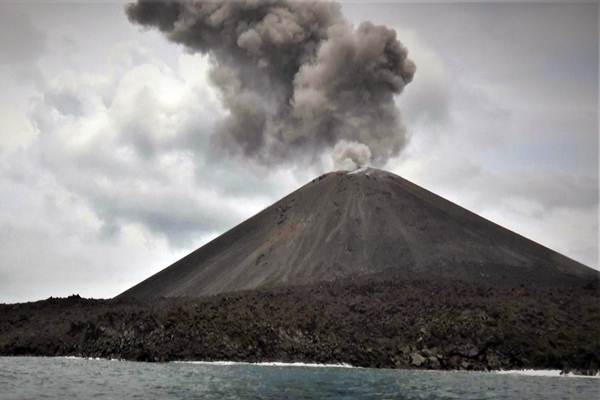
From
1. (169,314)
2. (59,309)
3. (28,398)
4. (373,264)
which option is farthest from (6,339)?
(28,398)

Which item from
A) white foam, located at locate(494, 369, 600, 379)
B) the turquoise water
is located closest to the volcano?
white foam, located at locate(494, 369, 600, 379)

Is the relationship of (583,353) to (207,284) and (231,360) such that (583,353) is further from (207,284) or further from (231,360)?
(207,284)

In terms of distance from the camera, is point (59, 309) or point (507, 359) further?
point (59, 309)

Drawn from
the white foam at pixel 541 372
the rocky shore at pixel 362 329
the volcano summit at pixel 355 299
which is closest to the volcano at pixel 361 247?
the volcano summit at pixel 355 299

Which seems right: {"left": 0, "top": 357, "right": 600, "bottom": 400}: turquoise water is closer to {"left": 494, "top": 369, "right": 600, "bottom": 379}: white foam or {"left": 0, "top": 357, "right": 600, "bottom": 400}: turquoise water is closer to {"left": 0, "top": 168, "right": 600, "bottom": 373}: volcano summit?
{"left": 494, "top": 369, "right": 600, "bottom": 379}: white foam

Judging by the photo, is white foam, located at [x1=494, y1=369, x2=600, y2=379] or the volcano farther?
the volcano

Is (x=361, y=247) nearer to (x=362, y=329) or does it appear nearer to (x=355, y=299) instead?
(x=355, y=299)

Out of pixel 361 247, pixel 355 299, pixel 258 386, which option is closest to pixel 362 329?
→ pixel 355 299
